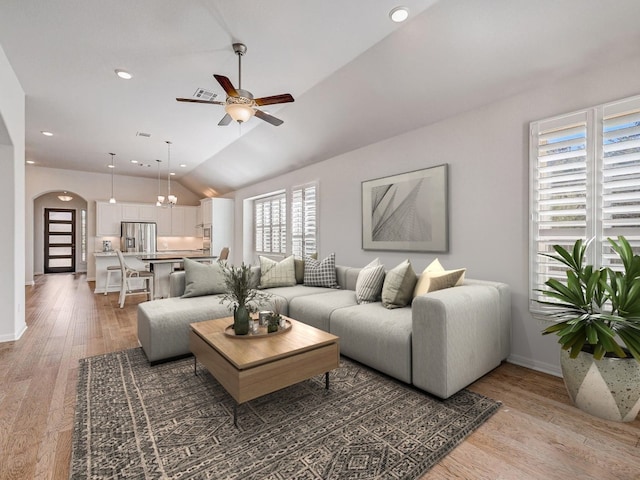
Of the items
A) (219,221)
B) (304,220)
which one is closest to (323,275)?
(304,220)

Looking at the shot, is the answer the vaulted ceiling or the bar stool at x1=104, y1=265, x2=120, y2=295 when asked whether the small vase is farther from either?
the bar stool at x1=104, y1=265, x2=120, y2=295

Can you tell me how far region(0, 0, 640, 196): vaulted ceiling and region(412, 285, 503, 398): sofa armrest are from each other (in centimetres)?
195

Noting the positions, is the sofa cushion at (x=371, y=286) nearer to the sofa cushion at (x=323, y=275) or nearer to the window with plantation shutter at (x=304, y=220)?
the sofa cushion at (x=323, y=275)

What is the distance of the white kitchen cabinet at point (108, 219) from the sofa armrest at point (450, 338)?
8.84 m

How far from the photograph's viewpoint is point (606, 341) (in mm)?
1831

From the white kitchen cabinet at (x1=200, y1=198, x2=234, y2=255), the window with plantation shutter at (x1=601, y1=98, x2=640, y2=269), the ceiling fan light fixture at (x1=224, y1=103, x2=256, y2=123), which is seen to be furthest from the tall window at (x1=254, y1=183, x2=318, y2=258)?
the window with plantation shutter at (x1=601, y1=98, x2=640, y2=269)

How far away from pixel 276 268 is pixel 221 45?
8.83 ft

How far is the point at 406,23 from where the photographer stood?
8.28 feet

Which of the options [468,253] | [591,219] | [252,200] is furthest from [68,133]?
[591,219]

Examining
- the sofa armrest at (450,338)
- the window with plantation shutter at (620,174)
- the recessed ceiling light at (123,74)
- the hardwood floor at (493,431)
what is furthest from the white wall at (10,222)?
the window with plantation shutter at (620,174)

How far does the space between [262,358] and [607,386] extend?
215 cm

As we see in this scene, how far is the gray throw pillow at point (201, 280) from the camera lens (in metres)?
3.57

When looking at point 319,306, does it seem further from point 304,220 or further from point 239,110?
point 304,220

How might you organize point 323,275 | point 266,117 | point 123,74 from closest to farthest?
1. point 266,117
2. point 123,74
3. point 323,275
